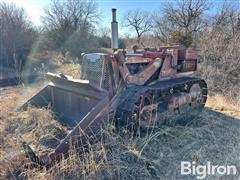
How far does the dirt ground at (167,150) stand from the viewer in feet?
9.86

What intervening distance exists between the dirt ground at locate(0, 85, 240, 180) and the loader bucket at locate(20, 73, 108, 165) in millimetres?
320

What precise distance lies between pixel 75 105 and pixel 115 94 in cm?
82

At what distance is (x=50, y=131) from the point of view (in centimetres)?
374

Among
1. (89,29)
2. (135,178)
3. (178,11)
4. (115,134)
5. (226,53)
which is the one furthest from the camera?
(89,29)

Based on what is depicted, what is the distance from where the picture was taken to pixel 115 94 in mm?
3902

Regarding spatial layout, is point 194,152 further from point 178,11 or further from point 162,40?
point 178,11

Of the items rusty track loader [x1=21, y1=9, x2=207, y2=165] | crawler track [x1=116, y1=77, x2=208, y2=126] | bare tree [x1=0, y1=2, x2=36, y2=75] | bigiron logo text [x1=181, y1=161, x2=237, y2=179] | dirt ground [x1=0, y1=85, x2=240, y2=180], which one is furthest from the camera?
bare tree [x1=0, y1=2, x2=36, y2=75]

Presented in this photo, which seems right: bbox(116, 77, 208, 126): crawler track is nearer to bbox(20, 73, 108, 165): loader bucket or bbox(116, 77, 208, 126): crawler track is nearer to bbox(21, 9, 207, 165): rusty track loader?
bbox(21, 9, 207, 165): rusty track loader

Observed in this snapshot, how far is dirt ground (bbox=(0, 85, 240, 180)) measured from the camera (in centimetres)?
301

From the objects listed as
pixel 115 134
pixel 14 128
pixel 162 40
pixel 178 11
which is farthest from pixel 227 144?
pixel 178 11

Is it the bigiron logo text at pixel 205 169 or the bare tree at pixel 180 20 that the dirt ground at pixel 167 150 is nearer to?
the bigiron logo text at pixel 205 169

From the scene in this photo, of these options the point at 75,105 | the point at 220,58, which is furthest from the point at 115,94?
the point at 220,58

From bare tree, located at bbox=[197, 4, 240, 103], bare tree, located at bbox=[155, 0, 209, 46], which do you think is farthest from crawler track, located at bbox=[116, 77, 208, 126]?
bare tree, located at bbox=[155, 0, 209, 46]

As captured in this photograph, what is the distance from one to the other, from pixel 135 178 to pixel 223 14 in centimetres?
1592
